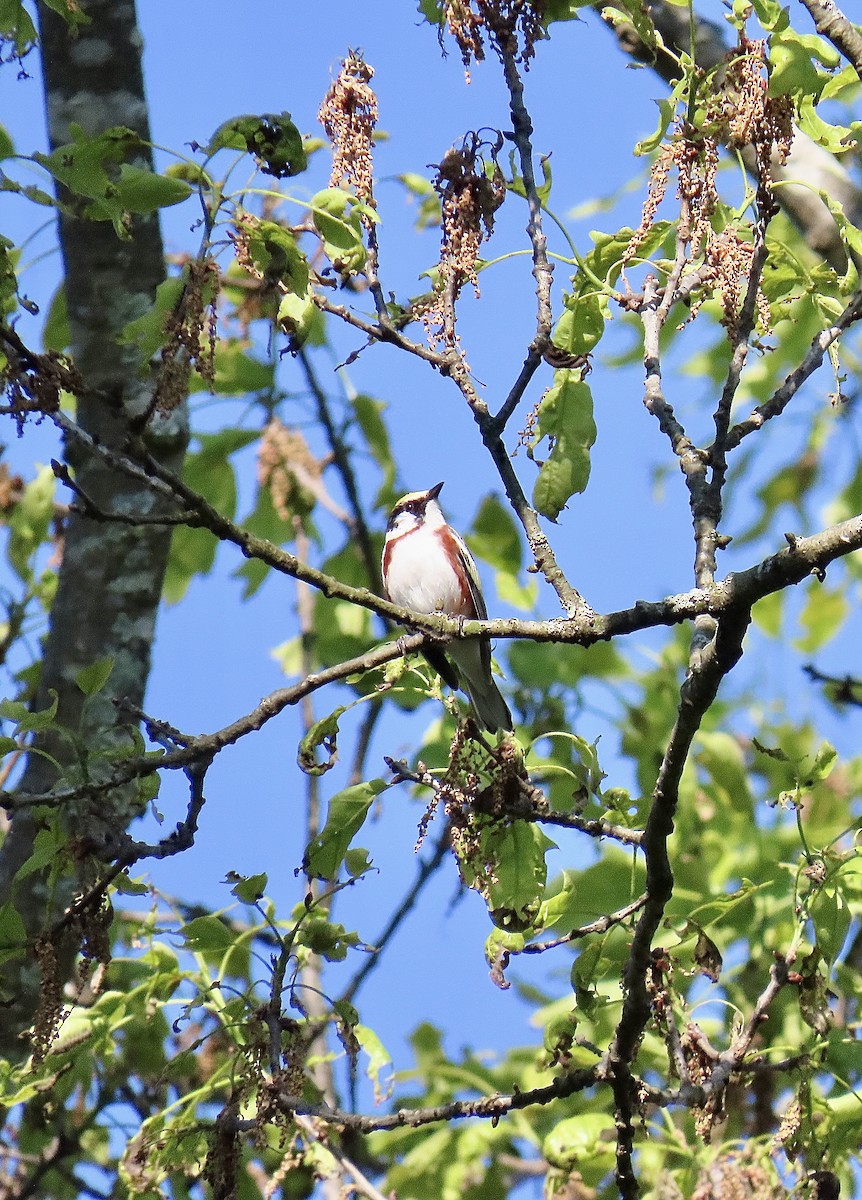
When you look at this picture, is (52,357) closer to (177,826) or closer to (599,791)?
(177,826)

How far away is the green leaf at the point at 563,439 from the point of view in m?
2.87

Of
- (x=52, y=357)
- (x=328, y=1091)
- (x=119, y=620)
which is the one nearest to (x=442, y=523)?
(x=119, y=620)

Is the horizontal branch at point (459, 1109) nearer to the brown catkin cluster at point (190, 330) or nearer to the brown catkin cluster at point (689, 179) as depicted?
the brown catkin cluster at point (190, 330)

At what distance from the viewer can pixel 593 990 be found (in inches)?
113

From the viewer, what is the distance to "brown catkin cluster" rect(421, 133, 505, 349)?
2797mm

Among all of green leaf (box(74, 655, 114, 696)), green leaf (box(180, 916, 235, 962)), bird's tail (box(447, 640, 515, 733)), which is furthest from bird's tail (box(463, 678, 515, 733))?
green leaf (box(74, 655, 114, 696))

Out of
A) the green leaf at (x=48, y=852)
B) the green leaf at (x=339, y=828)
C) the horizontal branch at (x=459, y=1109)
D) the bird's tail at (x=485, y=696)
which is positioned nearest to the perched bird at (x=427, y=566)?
the bird's tail at (x=485, y=696)

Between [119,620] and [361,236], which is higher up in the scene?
[119,620]

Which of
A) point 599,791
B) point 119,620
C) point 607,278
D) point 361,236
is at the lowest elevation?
point 599,791

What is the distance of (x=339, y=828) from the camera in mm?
2922

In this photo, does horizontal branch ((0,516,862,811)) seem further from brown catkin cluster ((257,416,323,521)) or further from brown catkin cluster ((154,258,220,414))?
brown catkin cluster ((257,416,323,521))

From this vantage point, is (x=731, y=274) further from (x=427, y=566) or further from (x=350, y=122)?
(x=427, y=566)

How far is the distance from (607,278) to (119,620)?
214 centimetres

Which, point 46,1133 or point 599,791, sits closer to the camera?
point 599,791
